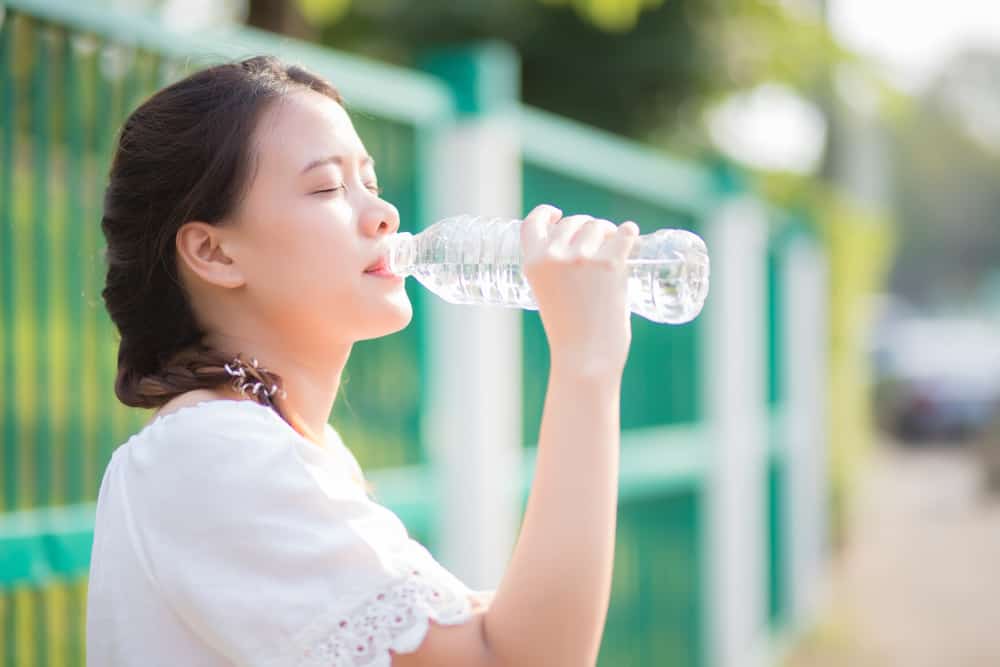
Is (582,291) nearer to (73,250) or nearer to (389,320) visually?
(389,320)

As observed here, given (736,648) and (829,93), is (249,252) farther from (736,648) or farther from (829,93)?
(829,93)

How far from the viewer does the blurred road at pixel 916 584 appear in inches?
257

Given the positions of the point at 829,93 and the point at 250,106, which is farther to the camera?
the point at 829,93

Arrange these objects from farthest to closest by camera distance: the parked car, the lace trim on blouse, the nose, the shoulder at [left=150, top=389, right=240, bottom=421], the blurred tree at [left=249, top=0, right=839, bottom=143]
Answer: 1. the parked car
2. the blurred tree at [left=249, top=0, right=839, bottom=143]
3. the nose
4. the shoulder at [left=150, top=389, right=240, bottom=421]
5. the lace trim on blouse

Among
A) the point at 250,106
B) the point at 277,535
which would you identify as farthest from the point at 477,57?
the point at 277,535

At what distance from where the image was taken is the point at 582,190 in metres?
4.30

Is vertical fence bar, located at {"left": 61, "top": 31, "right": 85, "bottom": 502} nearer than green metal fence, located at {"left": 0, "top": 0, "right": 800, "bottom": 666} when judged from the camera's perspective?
No

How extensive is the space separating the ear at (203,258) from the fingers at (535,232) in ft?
1.31

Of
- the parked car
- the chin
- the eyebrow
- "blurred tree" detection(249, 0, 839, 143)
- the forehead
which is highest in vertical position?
"blurred tree" detection(249, 0, 839, 143)

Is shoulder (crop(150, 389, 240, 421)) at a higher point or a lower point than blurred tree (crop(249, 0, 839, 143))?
lower

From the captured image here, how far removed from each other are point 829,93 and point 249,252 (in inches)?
445

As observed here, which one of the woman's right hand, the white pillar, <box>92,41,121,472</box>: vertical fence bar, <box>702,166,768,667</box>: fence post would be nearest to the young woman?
the woman's right hand

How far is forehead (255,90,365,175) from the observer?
1.49 m

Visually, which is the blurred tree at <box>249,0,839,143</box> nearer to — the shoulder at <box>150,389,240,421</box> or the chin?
the chin
